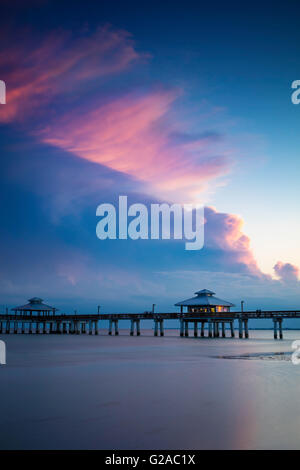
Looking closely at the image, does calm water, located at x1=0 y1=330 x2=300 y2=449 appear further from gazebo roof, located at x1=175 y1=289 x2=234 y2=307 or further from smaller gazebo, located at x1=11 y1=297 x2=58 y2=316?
smaller gazebo, located at x1=11 y1=297 x2=58 y2=316

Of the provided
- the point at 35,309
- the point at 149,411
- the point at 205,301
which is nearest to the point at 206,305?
the point at 205,301

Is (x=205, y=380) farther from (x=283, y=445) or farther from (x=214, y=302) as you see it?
(x=214, y=302)

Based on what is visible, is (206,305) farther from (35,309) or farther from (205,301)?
(35,309)

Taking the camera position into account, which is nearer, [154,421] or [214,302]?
[154,421]

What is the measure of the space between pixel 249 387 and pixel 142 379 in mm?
4553

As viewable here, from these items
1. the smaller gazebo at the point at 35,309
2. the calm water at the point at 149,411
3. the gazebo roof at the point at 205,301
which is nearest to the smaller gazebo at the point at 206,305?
the gazebo roof at the point at 205,301

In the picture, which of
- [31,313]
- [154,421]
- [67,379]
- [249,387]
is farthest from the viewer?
[31,313]

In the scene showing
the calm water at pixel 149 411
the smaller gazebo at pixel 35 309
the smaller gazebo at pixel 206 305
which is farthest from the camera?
the smaller gazebo at pixel 35 309

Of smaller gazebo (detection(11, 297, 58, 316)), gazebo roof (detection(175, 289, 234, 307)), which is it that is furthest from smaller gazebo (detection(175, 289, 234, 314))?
smaller gazebo (detection(11, 297, 58, 316))

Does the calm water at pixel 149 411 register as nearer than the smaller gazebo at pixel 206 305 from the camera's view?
Yes

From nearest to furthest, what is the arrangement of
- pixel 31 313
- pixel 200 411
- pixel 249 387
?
pixel 200 411
pixel 249 387
pixel 31 313

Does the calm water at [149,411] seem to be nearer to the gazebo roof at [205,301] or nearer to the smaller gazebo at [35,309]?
A: the gazebo roof at [205,301]

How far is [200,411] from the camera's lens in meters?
11.0
